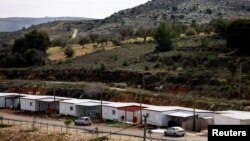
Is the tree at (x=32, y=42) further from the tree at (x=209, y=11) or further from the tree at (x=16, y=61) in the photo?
the tree at (x=209, y=11)

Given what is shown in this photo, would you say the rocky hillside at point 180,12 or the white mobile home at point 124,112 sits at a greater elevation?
the rocky hillside at point 180,12

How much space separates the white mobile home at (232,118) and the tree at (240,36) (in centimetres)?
2252

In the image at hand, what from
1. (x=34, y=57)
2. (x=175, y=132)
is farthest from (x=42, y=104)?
(x=34, y=57)

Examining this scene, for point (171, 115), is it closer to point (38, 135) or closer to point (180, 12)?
point (38, 135)

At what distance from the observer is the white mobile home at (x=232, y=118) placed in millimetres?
37812

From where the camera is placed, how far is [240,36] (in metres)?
62.2

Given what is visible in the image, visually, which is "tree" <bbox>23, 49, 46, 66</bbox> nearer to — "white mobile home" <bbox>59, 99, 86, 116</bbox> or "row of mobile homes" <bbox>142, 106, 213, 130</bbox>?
"white mobile home" <bbox>59, 99, 86, 116</bbox>

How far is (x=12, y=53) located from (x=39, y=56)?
785 cm

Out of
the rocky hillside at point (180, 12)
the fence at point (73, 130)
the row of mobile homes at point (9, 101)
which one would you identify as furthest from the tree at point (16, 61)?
the rocky hillside at point (180, 12)

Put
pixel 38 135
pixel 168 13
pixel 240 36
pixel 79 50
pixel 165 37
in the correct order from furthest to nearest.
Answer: pixel 168 13 → pixel 79 50 → pixel 165 37 → pixel 240 36 → pixel 38 135

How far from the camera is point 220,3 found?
14488cm

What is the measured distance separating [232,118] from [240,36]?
84.6 ft

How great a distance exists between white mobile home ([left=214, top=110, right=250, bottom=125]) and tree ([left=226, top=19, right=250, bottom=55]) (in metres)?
22.5

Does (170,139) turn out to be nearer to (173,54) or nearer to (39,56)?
(173,54)
